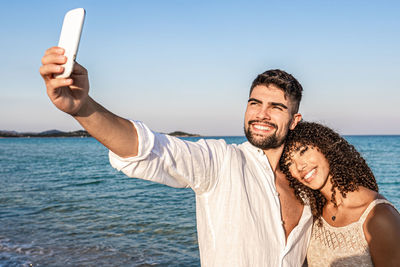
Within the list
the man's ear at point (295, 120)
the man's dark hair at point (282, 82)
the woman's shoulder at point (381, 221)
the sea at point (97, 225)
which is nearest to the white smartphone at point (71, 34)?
the man's dark hair at point (282, 82)

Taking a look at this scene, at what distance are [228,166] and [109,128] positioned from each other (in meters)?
0.97

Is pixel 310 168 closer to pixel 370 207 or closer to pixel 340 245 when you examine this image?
pixel 370 207

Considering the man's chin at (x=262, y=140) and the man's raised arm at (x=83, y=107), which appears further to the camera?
the man's chin at (x=262, y=140)

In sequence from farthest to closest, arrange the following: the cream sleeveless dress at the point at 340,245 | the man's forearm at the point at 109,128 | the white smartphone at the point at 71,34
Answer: the cream sleeveless dress at the point at 340,245, the man's forearm at the point at 109,128, the white smartphone at the point at 71,34

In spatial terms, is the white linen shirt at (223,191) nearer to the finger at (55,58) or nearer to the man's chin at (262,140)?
the man's chin at (262,140)

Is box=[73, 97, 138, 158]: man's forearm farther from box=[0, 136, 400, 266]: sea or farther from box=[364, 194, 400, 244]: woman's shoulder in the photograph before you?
box=[0, 136, 400, 266]: sea

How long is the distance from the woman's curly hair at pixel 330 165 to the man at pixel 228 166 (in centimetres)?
18

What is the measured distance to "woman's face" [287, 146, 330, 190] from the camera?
3.62 meters

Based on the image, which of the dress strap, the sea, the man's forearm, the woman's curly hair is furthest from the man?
the sea

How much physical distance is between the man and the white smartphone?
35mm

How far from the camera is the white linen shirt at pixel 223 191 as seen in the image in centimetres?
190

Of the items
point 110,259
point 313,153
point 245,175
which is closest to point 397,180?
point 110,259

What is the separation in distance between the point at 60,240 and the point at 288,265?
7.52 meters

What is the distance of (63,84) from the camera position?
141 centimetres
